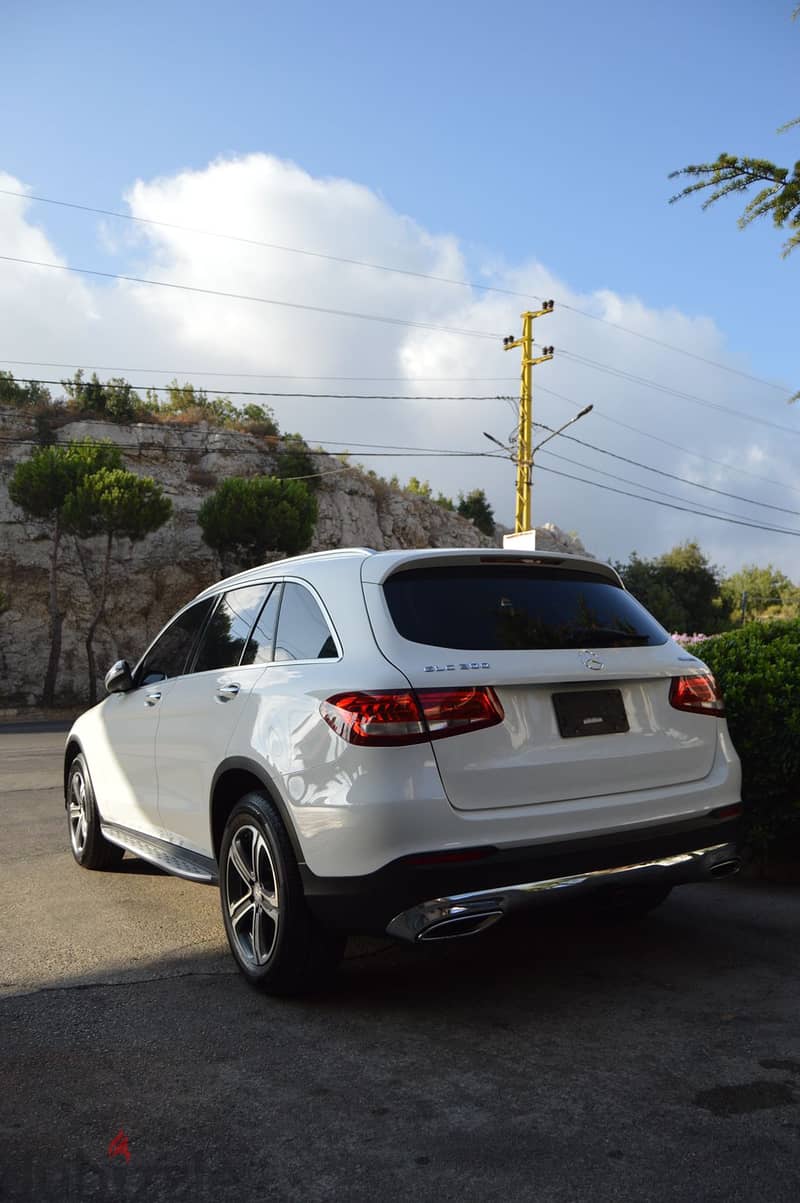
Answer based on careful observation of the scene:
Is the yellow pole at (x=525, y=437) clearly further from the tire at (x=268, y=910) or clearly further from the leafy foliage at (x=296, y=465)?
the tire at (x=268, y=910)

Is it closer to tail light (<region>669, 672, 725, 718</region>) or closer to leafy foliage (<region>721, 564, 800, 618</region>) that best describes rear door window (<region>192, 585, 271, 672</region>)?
tail light (<region>669, 672, 725, 718</region>)

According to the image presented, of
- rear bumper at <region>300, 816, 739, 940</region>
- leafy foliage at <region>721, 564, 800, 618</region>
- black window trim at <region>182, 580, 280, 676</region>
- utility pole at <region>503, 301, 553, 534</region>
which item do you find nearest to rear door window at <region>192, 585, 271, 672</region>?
black window trim at <region>182, 580, 280, 676</region>

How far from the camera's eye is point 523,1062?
3.34m

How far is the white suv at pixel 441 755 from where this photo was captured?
352cm

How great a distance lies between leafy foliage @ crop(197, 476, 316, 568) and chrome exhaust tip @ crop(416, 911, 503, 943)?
122ft

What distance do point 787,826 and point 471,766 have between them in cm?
289

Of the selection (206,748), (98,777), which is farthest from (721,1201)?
(98,777)

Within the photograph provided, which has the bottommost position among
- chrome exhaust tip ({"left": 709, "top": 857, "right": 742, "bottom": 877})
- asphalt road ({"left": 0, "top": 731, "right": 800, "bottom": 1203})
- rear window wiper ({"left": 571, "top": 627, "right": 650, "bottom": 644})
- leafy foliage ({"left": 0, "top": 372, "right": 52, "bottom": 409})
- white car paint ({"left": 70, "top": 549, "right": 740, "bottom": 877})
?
asphalt road ({"left": 0, "top": 731, "right": 800, "bottom": 1203})

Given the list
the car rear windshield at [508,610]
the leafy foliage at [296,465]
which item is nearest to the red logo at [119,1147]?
the car rear windshield at [508,610]

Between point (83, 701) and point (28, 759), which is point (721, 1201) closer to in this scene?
point (28, 759)

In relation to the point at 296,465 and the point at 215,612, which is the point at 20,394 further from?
the point at 215,612

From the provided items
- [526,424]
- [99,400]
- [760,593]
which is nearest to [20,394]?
[99,400]

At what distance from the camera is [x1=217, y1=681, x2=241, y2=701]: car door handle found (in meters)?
4.52

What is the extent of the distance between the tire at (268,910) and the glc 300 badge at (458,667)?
0.89 meters
